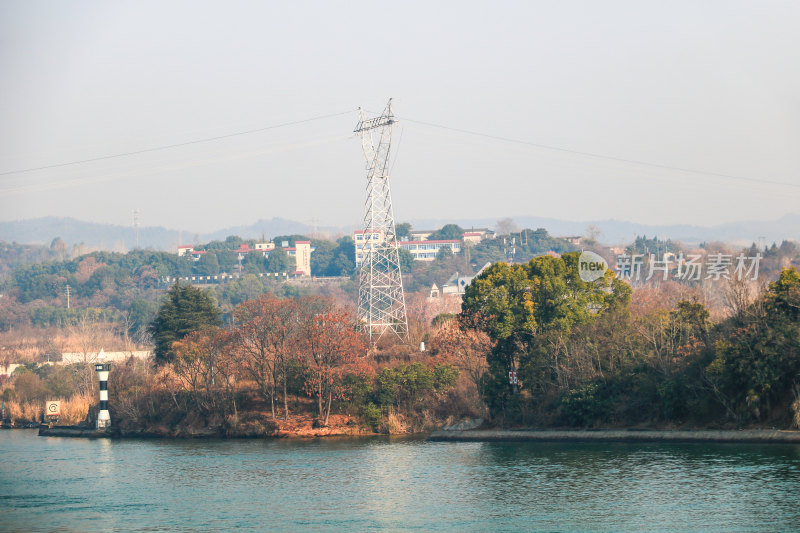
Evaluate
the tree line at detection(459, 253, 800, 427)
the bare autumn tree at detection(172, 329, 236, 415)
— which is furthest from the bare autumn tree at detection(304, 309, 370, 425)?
the tree line at detection(459, 253, 800, 427)

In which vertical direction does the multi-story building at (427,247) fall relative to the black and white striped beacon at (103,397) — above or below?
above

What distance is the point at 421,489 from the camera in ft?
98.3

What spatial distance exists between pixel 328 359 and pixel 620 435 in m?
15.2

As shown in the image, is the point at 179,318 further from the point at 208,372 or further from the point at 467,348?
the point at 467,348

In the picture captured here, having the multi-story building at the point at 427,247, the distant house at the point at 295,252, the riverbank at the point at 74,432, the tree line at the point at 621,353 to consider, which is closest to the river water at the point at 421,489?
the tree line at the point at 621,353

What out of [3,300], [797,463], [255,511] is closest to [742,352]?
[797,463]

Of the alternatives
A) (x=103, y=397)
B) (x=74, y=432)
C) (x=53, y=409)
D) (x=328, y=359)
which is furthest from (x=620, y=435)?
(x=53, y=409)

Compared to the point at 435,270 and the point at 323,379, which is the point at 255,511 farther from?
the point at 435,270

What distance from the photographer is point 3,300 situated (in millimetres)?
131250

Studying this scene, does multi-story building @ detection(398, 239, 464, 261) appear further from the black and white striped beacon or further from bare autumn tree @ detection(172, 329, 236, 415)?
bare autumn tree @ detection(172, 329, 236, 415)

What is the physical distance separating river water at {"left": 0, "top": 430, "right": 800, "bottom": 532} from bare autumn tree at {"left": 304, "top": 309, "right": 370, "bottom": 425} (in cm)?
471

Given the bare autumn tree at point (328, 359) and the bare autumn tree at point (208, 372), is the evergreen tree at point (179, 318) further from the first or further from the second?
the bare autumn tree at point (328, 359)

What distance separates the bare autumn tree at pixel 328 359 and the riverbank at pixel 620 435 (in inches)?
219

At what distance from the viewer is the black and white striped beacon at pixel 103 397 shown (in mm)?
51688
